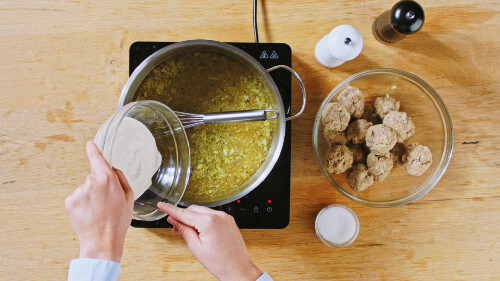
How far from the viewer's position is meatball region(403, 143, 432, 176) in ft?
2.38

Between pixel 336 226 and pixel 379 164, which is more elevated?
pixel 379 164

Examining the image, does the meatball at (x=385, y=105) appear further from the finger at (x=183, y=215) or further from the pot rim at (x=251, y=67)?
the finger at (x=183, y=215)

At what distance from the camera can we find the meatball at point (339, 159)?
2.33 feet

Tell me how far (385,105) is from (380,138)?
0.31 feet

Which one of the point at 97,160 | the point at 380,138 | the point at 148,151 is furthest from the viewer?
the point at 380,138

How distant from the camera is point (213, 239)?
58 centimetres

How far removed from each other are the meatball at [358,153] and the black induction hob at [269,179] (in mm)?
147

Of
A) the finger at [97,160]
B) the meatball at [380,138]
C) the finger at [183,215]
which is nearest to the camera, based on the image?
the finger at [97,160]

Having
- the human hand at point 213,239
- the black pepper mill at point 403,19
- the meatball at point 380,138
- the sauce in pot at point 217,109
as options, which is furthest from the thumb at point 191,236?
the black pepper mill at point 403,19

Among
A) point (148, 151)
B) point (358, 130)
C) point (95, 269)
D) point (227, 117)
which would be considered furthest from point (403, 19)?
point (95, 269)

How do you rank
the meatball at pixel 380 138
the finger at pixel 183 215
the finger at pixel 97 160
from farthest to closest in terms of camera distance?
1. the meatball at pixel 380 138
2. the finger at pixel 183 215
3. the finger at pixel 97 160

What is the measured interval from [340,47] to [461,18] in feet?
1.22

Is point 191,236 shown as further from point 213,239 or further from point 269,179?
point 269,179

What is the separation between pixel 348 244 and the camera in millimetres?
767
